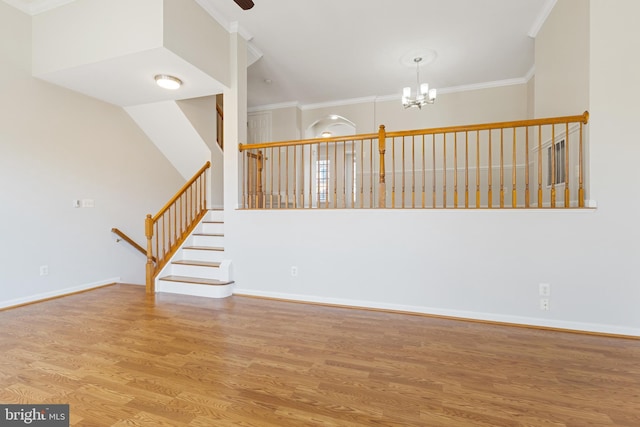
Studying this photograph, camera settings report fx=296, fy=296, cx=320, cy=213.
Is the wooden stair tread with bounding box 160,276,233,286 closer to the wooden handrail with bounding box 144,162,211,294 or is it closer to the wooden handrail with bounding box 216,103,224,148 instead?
the wooden handrail with bounding box 144,162,211,294

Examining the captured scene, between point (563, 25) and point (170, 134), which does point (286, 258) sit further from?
point (563, 25)

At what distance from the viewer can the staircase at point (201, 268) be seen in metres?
4.02

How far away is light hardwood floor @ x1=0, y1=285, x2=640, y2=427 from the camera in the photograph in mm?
1642

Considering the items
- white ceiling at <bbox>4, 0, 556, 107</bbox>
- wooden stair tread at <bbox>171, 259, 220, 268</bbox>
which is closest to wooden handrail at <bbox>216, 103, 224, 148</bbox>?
white ceiling at <bbox>4, 0, 556, 107</bbox>

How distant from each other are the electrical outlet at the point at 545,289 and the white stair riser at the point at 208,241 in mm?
4143

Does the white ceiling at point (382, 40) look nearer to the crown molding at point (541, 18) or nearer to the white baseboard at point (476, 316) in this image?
the crown molding at point (541, 18)

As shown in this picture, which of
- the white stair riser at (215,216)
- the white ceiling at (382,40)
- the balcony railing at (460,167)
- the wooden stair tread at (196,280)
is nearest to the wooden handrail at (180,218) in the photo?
the white stair riser at (215,216)

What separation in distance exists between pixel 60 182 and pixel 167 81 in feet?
6.65

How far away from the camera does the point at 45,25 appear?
3678 millimetres

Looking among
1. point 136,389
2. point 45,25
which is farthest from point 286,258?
point 45,25

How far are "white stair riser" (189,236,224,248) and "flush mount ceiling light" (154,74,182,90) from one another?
7.31ft

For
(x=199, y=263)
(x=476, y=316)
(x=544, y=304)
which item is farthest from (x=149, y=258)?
(x=544, y=304)

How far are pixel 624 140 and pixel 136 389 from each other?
14.6 feet

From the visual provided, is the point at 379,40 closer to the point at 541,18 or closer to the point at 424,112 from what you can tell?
the point at 541,18
